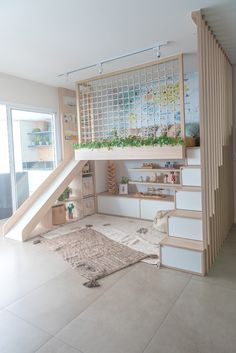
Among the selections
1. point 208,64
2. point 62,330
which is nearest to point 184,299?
point 62,330

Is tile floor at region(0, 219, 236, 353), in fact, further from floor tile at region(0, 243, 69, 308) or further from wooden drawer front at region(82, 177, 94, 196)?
wooden drawer front at region(82, 177, 94, 196)

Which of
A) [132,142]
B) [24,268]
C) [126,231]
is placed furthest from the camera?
[126,231]

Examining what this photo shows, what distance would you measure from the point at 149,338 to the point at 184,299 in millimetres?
A: 578

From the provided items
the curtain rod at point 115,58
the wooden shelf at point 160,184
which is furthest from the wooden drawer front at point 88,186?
the curtain rod at point 115,58

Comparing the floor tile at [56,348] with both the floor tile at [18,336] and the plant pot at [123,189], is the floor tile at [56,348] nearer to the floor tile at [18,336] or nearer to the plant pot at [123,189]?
the floor tile at [18,336]

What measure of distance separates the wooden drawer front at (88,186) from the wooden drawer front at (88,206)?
127 mm

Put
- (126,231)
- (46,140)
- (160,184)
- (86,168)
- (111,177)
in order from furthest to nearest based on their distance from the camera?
(111,177) → (86,168) → (46,140) → (160,184) → (126,231)

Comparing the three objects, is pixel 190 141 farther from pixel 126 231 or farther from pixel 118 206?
pixel 118 206

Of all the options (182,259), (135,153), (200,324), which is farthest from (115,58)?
(200,324)

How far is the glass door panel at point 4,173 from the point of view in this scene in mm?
4348

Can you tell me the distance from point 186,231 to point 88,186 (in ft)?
9.19

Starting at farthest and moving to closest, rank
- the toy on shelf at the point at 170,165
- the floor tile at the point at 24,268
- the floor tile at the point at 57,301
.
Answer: the toy on shelf at the point at 170,165, the floor tile at the point at 24,268, the floor tile at the point at 57,301

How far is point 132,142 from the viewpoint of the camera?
3.66 m

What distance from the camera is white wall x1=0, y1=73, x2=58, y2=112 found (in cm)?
420
